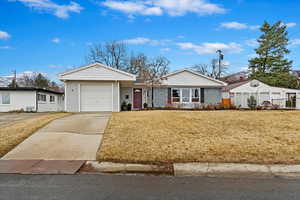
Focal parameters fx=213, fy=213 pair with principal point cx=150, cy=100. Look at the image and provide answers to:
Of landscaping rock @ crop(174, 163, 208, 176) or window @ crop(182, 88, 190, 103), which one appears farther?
window @ crop(182, 88, 190, 103)

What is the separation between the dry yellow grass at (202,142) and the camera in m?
5.67

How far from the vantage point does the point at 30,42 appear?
20.9m

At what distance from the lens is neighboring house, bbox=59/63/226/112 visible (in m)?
16.3

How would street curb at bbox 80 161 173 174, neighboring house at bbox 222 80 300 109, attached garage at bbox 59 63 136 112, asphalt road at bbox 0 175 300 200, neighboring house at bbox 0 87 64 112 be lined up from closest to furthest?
asphalt road at bbox 0 175 300 200, street curb at bbox 80 161 173 174, attached garage at bbox 59 63 136 112, neighboring house at bbox 0 87 64 112, neighboring house at bbox 222 80 300 109

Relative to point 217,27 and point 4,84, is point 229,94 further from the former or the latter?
point 4,84

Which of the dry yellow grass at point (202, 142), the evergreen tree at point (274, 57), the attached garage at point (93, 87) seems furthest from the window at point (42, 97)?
the evergreen tree at point (274, 57)

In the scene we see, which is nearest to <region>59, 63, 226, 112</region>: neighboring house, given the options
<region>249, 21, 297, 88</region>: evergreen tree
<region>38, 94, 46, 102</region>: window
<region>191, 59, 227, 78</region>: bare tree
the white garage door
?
the white garage door

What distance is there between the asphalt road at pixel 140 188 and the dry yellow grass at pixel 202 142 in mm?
1240

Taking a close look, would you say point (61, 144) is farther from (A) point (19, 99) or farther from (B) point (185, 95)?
(A) point (19, 99)

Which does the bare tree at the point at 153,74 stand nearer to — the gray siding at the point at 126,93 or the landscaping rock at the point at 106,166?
the gray siding at the point at 126,93

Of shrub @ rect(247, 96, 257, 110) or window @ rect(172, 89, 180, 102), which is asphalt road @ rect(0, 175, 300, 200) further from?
shrub @ rect(247, 96, 257, 110)

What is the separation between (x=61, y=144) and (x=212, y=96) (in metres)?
17.1

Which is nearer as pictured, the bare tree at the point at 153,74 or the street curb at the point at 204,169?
the street curb at the point at 204,169

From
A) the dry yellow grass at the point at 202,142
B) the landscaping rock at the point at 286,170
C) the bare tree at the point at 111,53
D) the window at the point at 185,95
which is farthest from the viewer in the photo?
the bare tree at the point at 111,53
